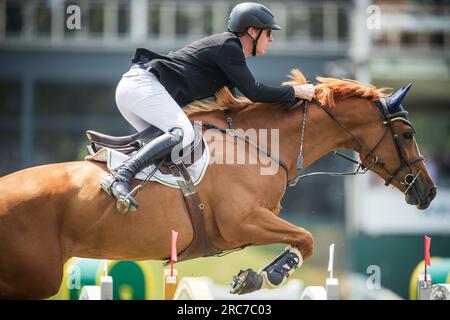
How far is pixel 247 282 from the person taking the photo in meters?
5.59

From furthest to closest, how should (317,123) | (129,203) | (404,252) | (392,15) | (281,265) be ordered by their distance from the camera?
(392,15) < (404,252) < (317,123) < (281,265) < (129,203)

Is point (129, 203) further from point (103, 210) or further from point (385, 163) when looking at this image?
point (385, 163)

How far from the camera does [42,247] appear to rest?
5477 mm

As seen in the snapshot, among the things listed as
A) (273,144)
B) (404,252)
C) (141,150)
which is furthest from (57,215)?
(404,252)

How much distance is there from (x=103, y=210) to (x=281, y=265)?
121cm

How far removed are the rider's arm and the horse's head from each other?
0.88 meters

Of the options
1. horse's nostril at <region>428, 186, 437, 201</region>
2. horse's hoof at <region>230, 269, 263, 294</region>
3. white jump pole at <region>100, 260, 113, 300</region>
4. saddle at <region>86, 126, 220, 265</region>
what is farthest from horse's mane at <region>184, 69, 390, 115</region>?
white jump pole at <region>100, 260, 113, 300</region>

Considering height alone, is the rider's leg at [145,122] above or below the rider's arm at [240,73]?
below

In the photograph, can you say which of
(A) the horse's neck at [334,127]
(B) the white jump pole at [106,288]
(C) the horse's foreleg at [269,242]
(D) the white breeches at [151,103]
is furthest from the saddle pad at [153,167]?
(B) the white jump pole at [106,288]

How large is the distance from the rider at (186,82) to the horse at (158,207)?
164mm

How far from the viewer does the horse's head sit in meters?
6.35

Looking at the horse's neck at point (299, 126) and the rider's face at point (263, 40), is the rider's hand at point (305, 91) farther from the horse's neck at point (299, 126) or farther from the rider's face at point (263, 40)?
the rider's face at point (263, 40)

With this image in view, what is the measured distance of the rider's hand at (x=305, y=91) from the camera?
616 centimetres

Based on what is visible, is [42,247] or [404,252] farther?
[404,252]
